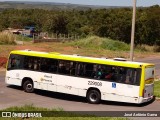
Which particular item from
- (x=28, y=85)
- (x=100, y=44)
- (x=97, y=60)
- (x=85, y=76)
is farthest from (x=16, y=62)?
(x=100, y=44)

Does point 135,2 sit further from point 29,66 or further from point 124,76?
point 29,66

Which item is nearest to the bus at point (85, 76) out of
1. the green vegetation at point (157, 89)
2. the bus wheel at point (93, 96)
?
the bus wheel at point (93, 96)

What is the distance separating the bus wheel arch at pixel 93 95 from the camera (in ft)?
68.6

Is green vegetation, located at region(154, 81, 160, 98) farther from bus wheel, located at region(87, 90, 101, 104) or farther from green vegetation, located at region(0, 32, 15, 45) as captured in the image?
green vegetation, located at region(0, 32, 15, 45)

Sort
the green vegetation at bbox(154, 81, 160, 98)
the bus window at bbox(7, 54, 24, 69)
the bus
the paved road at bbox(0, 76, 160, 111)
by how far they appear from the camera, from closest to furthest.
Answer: the paved road at bbox(0, 76, 160, 111)
the bus
the green vegetation at bbox(154, 81, 160, 98)
the bus window at bbox(7, 54, 24, 69)

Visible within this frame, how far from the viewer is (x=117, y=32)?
70.8 meters

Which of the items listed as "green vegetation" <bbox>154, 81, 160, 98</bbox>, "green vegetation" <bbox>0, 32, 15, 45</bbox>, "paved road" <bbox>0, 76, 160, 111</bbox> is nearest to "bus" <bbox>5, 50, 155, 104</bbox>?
"paved road" <bbox>0, 76, 160, 111</bbox>

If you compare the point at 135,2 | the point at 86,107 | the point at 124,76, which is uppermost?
the point at 135,2

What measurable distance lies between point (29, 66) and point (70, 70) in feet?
9.51

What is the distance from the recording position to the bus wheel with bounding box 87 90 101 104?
68.5ft

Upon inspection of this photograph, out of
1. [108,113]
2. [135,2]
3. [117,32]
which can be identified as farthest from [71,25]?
[108,113]

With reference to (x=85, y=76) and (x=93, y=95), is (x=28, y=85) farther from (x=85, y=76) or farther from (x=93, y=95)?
(x=93, y=95)

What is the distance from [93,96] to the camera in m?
21.1

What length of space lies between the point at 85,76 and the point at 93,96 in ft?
3.83
